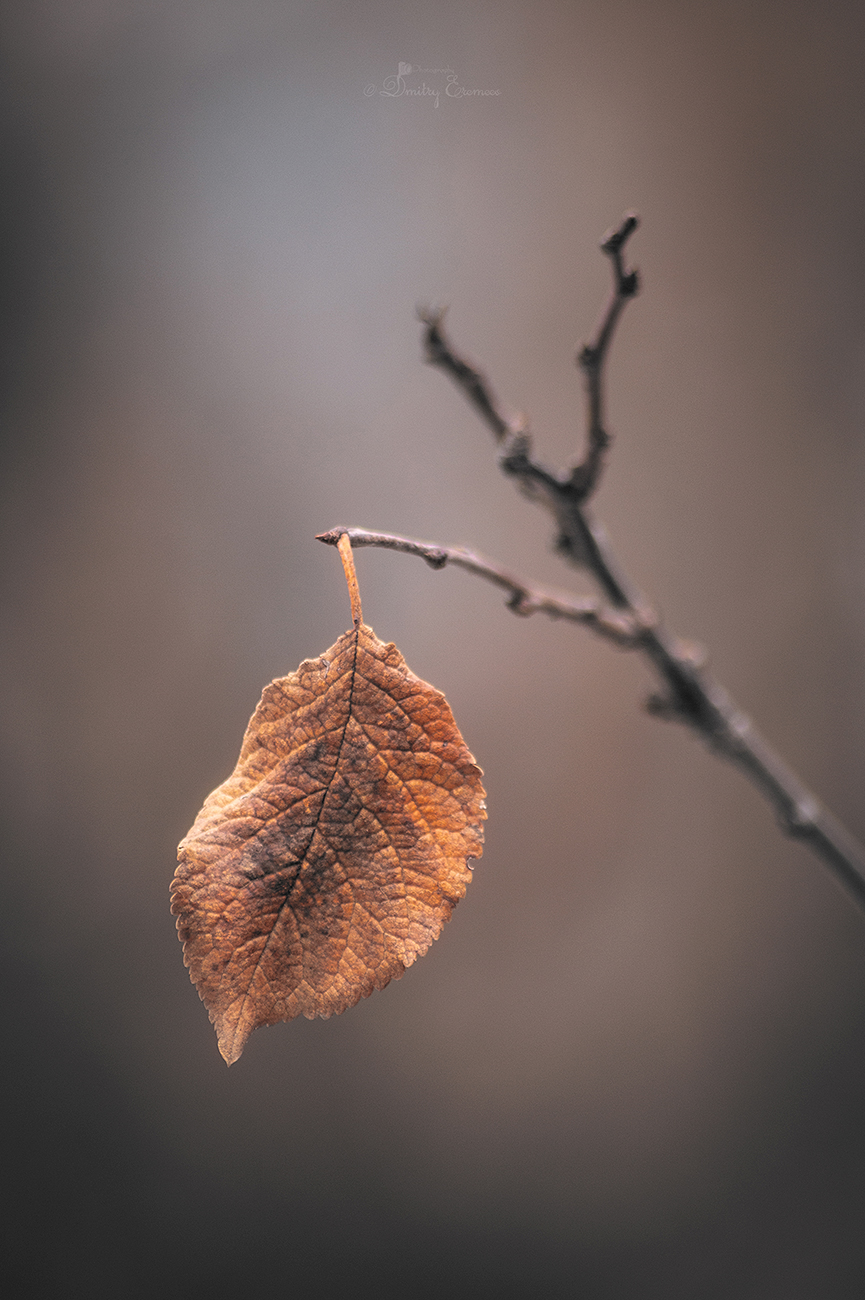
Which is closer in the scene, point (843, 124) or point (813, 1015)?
point (843, 124)

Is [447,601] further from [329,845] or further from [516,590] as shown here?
[329,845]

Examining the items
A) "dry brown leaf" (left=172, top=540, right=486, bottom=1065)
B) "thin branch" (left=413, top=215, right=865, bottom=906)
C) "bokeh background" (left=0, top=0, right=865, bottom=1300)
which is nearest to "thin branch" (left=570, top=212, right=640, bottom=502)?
"thin branch" (left=413, top=215, right=865, bottom=906)

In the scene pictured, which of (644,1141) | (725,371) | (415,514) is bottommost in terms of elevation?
(644,1141)

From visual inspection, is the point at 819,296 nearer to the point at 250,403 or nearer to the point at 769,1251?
the point at 250,403

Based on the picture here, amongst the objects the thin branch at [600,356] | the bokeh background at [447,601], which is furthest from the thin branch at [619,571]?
the bokeh background at [447,601]

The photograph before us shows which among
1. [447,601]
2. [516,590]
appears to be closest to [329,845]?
[516,590]

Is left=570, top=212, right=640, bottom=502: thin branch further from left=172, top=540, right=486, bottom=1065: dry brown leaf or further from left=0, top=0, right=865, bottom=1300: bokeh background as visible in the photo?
left=0, top=0, right=865, bottom=1300: bokeh background

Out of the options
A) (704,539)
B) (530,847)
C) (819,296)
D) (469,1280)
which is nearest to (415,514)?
(704,539)
